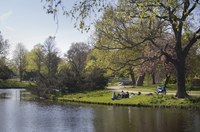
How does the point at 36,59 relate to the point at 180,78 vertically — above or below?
above

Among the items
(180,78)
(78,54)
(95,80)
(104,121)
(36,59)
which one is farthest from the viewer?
(78,54)

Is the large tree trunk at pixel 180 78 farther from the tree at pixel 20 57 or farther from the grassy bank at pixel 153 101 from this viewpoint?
the tree at pixel 20 57

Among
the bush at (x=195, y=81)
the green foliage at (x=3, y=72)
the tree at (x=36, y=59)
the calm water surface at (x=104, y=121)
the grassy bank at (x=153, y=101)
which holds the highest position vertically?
the tree at (x=36, y=59)

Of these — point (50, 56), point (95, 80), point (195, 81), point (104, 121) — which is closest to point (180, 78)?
point (104, 121)

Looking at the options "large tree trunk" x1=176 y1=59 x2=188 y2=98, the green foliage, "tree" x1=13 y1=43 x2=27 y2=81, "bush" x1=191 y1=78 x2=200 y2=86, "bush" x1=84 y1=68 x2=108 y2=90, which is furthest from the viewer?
"tree" x1=13 y1=43 x2=27 y2=81

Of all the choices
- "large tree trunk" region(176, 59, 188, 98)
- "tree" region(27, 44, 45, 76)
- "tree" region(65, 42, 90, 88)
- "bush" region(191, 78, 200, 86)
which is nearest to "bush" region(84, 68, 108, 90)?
"bush" region(191, 78, 200, 86)

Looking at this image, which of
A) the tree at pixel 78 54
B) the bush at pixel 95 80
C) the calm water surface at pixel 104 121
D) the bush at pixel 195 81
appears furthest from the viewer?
the tree at pixel 78 54

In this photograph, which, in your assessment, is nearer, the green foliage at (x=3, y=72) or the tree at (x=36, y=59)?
the green foliage at (x=3, y=72)

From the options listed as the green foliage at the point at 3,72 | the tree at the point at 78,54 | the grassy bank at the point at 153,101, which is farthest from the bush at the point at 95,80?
the green foliage at the point at 3,72

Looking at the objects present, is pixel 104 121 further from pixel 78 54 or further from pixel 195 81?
pixel 78 54

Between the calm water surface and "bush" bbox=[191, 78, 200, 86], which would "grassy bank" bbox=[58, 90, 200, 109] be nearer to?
the calm water surface

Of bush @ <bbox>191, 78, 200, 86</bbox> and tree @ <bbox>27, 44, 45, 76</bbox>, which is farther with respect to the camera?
tree @ <bbox>27, 44, 45, 76</bbox>

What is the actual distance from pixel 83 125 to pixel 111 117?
4.23m

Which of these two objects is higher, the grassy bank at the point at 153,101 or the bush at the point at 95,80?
the bush at the point at 95,80
